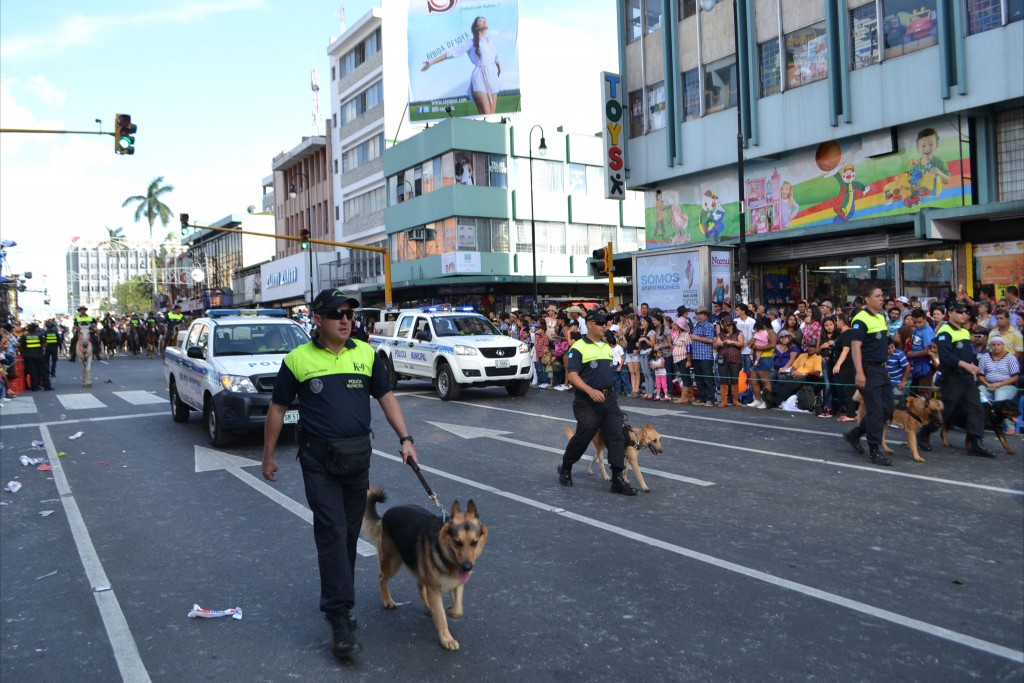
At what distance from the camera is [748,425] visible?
43.4ft

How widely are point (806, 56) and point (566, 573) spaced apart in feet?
69.8

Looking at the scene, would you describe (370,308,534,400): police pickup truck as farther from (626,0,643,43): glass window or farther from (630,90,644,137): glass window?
(626,0,643,43): glass window

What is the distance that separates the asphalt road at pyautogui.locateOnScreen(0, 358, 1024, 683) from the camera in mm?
4512

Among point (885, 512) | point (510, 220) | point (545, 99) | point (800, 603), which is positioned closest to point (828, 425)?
point (885, 512)

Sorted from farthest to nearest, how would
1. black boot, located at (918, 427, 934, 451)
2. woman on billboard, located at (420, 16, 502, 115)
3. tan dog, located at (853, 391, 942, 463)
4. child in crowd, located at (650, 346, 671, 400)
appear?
woman on billboard, located at (420, 16, 502, 115)
child in crowd, located at (650, 346, 671, 400)
black boot, located at (918, 427, 934, 451)
tan dog, located at (853, 391, 942, 463)

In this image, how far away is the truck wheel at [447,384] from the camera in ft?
57.3

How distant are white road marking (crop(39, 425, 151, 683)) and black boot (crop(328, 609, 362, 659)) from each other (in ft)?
3.27

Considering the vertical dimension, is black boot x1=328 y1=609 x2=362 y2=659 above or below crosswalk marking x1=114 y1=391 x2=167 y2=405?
below

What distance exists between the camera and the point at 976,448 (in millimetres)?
10164

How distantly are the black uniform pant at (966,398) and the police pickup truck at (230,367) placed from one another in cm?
822

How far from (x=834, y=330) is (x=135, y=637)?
12.1m

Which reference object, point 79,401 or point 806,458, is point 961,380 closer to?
point 806,458

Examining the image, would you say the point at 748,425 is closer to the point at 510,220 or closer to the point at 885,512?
the point at 885,512

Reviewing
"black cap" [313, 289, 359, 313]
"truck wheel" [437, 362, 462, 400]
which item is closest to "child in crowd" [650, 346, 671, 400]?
"truck wheel" [437, 362, 462, 400]
